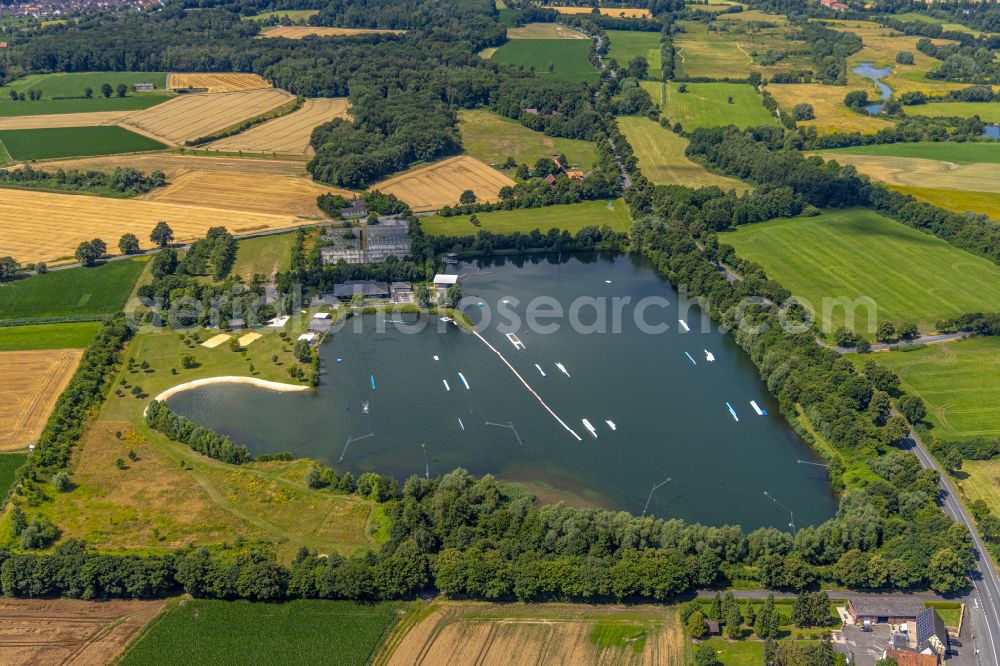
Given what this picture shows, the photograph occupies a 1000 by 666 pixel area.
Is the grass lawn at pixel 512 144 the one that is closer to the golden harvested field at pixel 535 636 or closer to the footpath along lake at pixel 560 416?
the footpath along lake at pixel 560 416

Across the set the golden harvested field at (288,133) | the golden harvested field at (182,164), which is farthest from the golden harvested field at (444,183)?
the golden harvested field at (288,133)

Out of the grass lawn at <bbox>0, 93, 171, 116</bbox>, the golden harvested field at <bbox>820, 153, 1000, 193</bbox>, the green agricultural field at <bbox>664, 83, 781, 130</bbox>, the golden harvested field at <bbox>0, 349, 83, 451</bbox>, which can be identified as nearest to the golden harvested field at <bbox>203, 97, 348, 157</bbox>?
the grass lawn at <bbox>0, 93, 171, 116</bbox>

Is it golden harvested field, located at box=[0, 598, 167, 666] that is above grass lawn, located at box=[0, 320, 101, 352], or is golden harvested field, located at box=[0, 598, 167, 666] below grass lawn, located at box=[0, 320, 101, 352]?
below

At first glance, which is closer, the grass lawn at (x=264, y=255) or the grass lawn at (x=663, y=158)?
the grass lawn at (x=264, y=255)

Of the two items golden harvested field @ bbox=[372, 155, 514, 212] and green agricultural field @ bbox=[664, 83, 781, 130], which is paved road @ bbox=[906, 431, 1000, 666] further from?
green agricultural field @ bbox=[664, 83, 781, 130]

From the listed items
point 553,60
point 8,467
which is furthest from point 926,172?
point 8,467

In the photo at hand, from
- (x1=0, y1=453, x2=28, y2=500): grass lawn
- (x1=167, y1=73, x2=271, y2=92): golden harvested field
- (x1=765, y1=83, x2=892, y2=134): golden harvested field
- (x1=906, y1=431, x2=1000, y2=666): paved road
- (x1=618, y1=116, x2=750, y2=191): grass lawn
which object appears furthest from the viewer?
(x1=167, y1=73, x2=271, y2=92): golden harvested field
